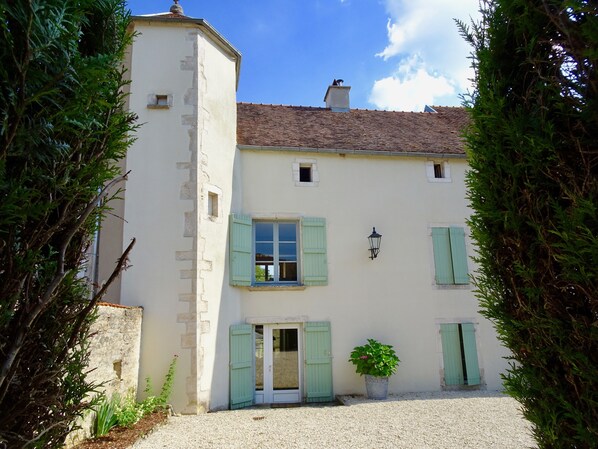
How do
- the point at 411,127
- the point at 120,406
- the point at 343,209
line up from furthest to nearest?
the point at 411,127 < the point at 343,209 < the point at 120,406

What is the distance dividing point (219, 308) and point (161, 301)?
3.43 feet

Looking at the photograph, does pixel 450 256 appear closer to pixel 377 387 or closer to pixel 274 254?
pixel 377 387

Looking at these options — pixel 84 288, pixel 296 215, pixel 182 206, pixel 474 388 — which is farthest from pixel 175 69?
pixel 474 388

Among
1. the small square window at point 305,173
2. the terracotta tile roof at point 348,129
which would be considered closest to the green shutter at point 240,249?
the small square window at point 305,173

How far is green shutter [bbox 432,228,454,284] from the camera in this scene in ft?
28.8

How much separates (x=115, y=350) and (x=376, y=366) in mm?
4454

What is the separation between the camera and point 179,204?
7.13 meters

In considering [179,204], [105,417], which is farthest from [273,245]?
[105,417]

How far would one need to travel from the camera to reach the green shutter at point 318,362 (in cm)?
787

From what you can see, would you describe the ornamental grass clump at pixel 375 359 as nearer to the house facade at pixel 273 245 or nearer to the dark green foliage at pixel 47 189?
the house facade at pixel 273 245

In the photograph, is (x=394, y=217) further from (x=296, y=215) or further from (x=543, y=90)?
(x=543, y=90)

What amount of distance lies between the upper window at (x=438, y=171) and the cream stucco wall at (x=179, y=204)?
14.2ft

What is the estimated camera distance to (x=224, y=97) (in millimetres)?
8453

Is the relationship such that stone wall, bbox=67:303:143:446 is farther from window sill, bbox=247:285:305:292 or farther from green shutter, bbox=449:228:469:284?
green shutter, bbox=449:228:469:284
